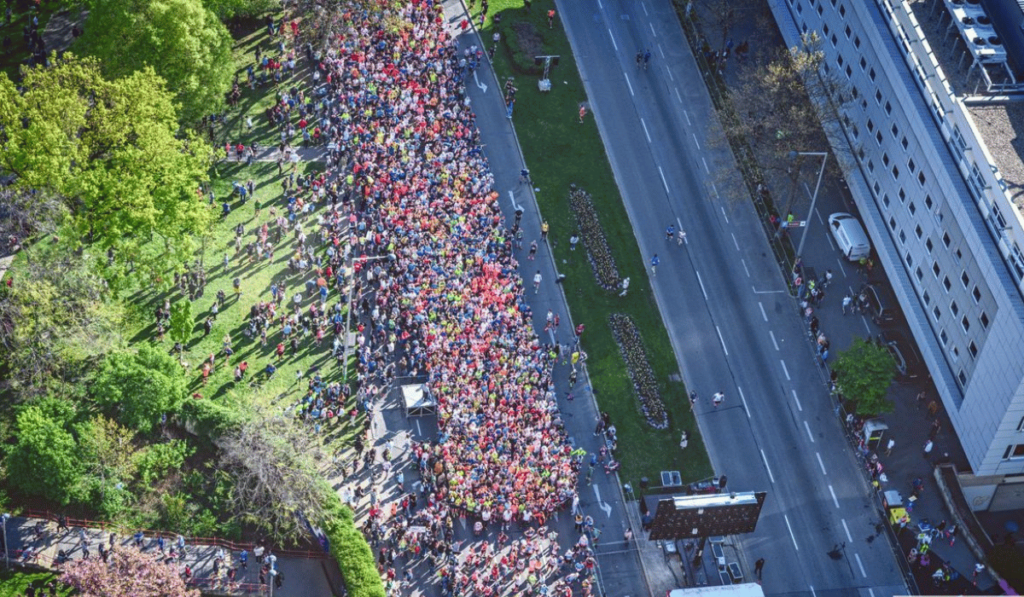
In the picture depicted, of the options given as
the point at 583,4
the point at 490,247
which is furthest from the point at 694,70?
the point at 490,247

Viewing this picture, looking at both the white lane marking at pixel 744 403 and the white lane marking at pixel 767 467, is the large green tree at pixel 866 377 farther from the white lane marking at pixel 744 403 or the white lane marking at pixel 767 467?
the white lane marking at pixel 767 467

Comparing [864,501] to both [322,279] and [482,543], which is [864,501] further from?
[322,279]

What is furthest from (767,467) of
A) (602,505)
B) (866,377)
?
(602,505)

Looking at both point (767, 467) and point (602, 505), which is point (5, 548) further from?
point (767, 467)

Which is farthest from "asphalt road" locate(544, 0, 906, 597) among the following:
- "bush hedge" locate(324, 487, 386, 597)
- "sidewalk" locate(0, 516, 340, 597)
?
"sidewalk" locate(0, 516, 340, 597)

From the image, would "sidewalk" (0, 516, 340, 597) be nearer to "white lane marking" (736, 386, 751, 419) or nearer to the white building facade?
"white lane marking" (736, 386, 751, 419)

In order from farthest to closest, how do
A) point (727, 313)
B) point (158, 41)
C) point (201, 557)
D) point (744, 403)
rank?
point (727, 313) < point (158, 41) < point (744, 403) < point (201, 557)
